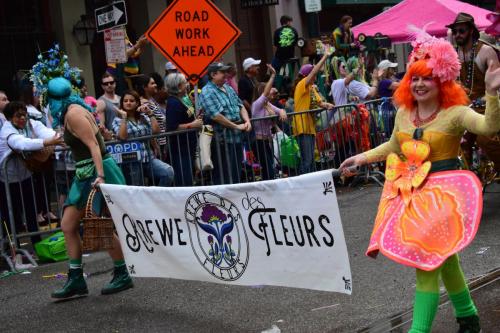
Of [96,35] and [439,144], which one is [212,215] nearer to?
[439,144]

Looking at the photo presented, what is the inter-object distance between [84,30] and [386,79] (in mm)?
5138

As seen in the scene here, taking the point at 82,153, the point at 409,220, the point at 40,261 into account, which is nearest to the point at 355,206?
the point at 40,261

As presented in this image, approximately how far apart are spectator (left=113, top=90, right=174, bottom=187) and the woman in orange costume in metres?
4.77

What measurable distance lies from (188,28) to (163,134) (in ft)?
4.03

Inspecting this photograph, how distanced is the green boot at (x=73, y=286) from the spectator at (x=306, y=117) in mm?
5360

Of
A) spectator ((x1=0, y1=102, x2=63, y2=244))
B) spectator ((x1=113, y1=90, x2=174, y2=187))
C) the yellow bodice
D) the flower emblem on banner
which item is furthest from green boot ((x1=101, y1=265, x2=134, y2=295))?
the yellow bodice

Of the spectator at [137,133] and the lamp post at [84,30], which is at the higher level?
the lamp post at [84,30]

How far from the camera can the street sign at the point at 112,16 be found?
1140 cm

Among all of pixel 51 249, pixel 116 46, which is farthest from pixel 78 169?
pixel 116 46

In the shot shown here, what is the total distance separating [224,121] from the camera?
1023cm

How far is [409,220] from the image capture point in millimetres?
4703

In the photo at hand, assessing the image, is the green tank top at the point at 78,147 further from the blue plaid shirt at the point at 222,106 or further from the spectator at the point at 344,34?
the spectator at the point at 344,34

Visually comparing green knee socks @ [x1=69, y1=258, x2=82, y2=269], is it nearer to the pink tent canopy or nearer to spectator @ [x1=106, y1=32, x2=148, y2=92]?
spectator @ [x1=106, y1=32, x2=148, y2=92]

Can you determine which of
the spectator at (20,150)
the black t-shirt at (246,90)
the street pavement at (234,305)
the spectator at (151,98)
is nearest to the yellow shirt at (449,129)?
the street pavement at (234,305)
